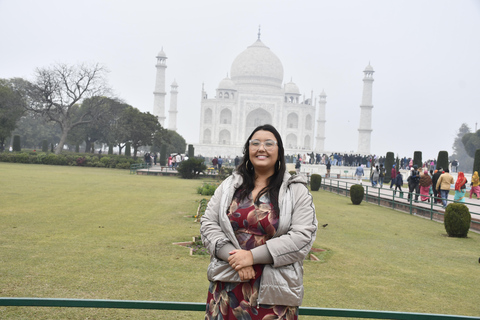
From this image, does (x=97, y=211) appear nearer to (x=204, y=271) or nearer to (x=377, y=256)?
(x=204, y=271)

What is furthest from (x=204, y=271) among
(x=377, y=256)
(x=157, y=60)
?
(x=157, y=60)

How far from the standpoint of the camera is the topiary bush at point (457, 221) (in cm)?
847

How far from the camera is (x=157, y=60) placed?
166 ft

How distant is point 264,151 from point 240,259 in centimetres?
54

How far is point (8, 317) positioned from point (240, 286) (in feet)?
7.26

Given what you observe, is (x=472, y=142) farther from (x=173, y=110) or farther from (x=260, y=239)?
(x=260, y=239)

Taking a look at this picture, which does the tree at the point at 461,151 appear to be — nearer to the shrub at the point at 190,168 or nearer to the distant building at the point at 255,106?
the distant building at the point at 255,106

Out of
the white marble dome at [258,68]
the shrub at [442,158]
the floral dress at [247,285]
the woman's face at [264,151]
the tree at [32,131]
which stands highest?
the white marble dome at [258,68]

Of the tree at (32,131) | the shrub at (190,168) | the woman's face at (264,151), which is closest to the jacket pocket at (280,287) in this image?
the woman's face at (264,151)

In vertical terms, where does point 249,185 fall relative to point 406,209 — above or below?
above

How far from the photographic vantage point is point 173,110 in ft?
178

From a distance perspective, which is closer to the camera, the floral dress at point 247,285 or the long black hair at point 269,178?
the floral dress at point 247,285

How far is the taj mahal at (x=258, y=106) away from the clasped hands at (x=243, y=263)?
47.9 m

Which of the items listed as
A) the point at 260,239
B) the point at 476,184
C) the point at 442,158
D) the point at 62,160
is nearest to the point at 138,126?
the point at 62,160
